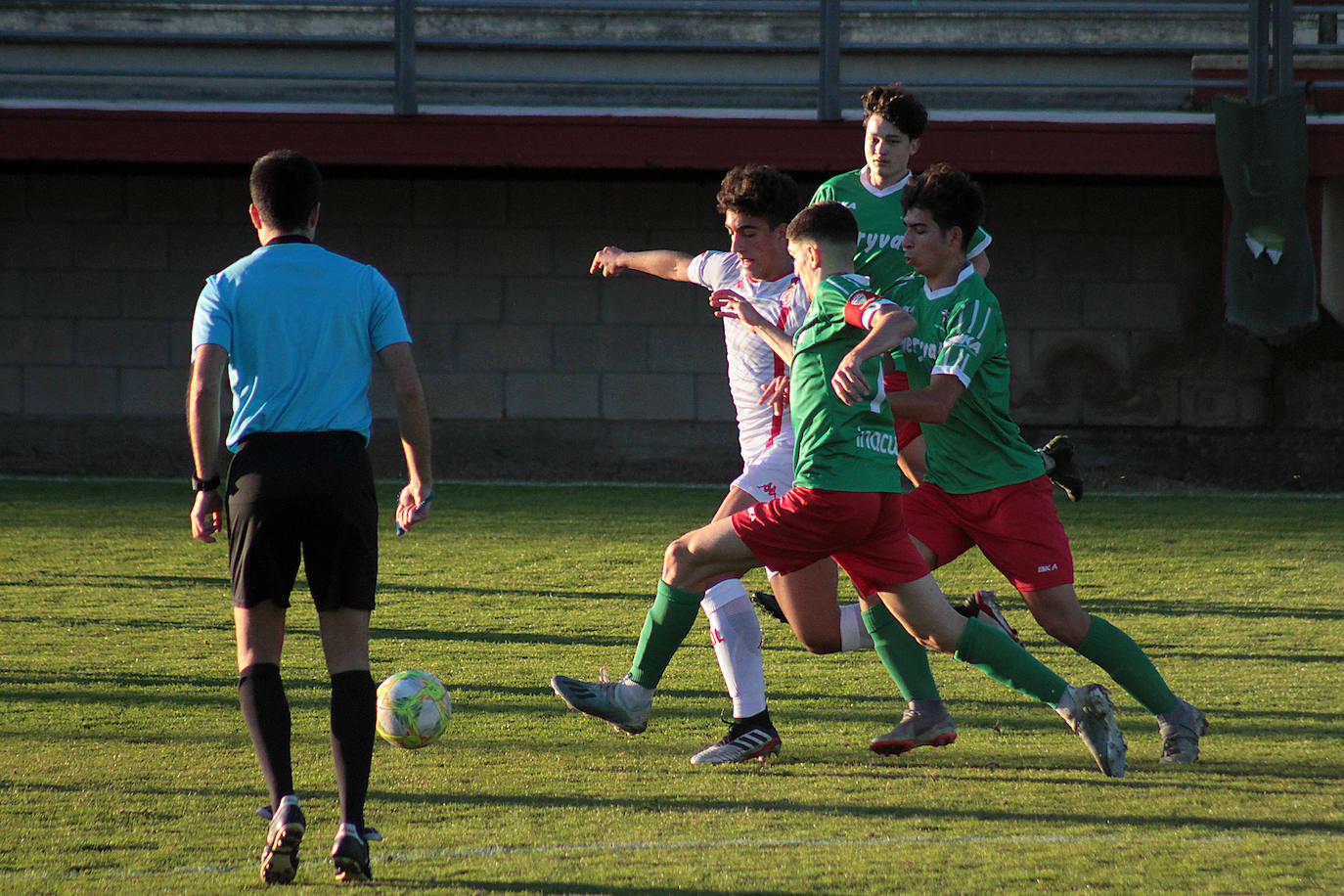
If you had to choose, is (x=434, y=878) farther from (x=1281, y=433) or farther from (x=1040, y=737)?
(x=1281, y=433)

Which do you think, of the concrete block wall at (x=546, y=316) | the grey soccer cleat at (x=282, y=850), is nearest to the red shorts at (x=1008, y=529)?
the grey soccer cleat at (x=282, y=850)

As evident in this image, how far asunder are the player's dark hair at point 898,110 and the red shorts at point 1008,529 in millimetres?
A: 1255

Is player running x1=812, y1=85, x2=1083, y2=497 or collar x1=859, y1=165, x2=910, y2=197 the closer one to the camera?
player running x1=812, y1=85, x2=1083, y2=497

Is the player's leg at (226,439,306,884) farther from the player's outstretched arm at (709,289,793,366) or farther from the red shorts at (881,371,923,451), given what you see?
the red shorts at (881,371,923,451)

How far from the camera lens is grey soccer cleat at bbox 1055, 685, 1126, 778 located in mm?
4203

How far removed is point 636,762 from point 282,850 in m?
1.41

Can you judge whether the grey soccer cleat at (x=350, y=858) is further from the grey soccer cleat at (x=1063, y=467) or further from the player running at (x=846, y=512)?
the grey soccer cleat at (x=1063, y=467)

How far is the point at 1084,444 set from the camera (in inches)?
534

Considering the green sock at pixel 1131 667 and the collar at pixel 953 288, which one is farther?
the collar at pixel 953 288

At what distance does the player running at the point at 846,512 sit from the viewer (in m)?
4.12

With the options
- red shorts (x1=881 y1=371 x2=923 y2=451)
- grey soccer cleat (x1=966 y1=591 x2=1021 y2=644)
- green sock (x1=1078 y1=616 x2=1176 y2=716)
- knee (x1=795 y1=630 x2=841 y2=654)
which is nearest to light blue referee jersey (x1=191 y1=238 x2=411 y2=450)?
knee (x1=795 y1=630 x2=841 y2=654)

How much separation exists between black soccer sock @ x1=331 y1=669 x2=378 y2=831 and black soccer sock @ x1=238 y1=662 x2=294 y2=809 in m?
0.12

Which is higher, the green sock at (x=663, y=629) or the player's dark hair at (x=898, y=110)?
the player's dark hair at (x=898, y=110)

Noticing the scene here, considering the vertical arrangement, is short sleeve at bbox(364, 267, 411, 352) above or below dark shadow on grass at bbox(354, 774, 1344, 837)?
above
